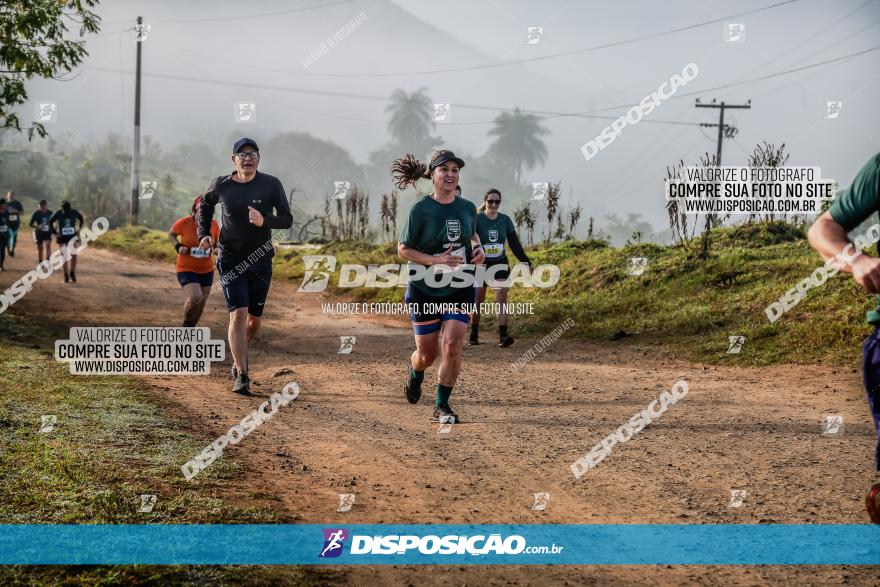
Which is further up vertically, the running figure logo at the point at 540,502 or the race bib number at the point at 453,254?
the race bib number at the point at 453,254

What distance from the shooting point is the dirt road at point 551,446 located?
521 centimetres

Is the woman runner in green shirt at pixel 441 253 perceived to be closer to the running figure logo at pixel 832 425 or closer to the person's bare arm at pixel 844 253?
the running figure logo at pixel 832 425

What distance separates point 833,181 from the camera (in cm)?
1867

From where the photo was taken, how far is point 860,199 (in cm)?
330

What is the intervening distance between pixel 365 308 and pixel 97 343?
28.3 ft

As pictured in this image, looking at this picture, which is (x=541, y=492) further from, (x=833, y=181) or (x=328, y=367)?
(x=833, y=181)

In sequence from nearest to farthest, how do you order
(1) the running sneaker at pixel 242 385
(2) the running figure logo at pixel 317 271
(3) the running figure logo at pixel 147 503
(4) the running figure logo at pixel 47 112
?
(3) the running figure logo at pixel 147 503 → (1) the running sneaker at pixel 242 385 → (4) the running figure logo at pixel 47 112 → (2) the running figure logo at pixel 317 271

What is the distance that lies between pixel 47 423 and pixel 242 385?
2.69 meters

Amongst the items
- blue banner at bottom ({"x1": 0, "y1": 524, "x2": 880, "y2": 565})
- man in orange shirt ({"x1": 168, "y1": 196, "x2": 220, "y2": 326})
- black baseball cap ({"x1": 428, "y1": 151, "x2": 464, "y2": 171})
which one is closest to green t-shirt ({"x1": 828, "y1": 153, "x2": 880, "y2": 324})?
blue banner at bottom ({"x1": 0, "y1": 524, "x2": 880, "y2": 565})

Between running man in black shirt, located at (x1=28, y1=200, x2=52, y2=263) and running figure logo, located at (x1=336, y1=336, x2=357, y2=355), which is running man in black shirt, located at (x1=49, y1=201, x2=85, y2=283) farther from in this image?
running figure logo, located at (x1=336, y1=336, x2=357, y2=355)

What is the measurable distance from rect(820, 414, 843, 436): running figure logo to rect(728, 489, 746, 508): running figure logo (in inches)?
90.3

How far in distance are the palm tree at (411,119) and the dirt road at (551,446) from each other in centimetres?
14371

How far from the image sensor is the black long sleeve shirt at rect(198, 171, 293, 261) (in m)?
9.17

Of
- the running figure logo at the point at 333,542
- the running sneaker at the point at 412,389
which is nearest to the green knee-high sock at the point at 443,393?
the running sneaker at the point at 412,389
